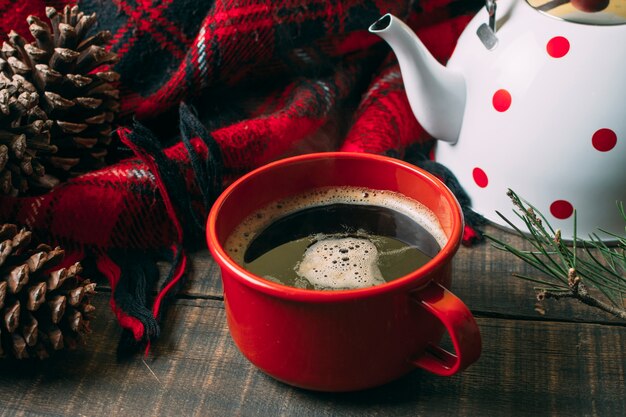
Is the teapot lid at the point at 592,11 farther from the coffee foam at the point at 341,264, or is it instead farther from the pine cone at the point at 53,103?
the pine cone at the point at 53,103

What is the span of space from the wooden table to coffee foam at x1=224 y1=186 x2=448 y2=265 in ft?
0.26

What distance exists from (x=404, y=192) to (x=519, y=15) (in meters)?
0.19

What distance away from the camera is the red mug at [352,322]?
0.45 m

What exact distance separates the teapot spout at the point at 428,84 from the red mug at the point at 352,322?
14cm

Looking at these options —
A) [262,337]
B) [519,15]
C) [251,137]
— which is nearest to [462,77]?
[519,15]

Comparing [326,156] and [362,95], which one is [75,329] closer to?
[326,156]

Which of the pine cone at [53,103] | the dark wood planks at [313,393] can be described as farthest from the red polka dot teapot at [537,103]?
the pine cone at [53,103]

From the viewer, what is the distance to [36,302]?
0.52m

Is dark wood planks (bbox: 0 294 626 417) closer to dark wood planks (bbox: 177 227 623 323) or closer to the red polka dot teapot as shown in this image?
dark wood planks (bbox: 177 227 623 323)

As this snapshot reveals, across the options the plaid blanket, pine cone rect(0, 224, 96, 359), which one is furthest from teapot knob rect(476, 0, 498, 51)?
pine cone rect(0, 224, 96, 359)

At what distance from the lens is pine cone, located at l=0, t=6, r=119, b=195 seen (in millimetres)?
591

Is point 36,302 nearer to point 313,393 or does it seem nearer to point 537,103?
point 313,393

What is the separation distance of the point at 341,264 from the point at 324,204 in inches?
2.6

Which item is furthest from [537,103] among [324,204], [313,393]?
[313,393]
